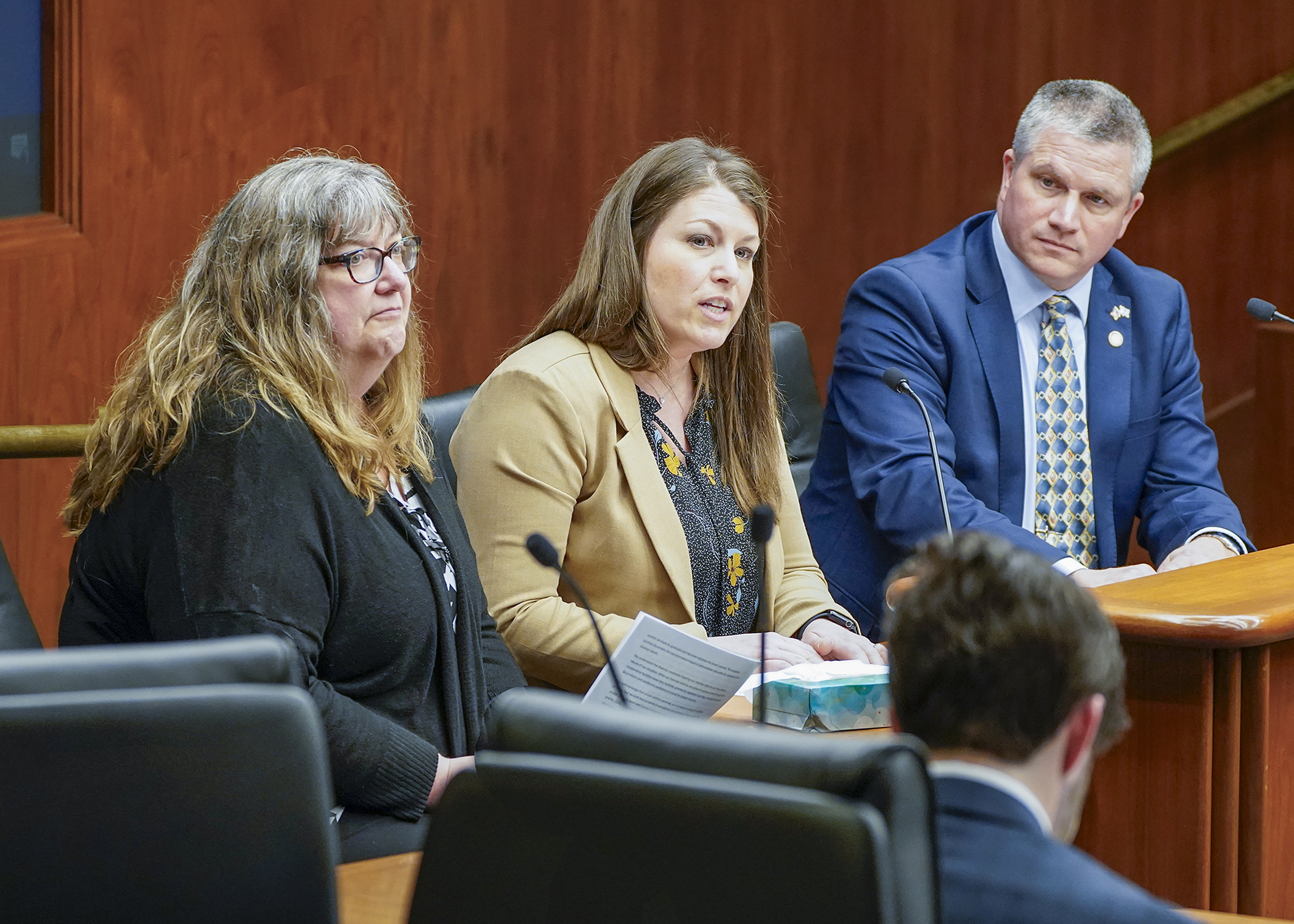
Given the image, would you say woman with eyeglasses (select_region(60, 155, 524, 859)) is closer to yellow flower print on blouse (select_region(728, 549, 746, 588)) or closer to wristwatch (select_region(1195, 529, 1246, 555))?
yellow flower print on blouse (select_region(728, 549, 746, 588))

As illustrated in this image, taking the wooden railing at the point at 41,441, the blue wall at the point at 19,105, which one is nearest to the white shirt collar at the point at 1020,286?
the wooden railing at the point at 41,441

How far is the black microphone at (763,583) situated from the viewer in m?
1.47

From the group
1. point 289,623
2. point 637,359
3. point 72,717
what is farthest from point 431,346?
point 72,717

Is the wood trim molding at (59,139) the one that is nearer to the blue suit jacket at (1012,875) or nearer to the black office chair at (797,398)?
the black office chair at (797,398)

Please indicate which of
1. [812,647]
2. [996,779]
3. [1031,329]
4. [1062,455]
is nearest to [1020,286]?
[1031,329]

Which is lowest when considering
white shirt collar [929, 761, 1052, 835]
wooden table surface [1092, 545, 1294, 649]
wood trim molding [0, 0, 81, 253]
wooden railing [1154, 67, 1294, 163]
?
wooden table surface [1092, 545, 1294, 649]

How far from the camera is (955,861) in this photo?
914 mm

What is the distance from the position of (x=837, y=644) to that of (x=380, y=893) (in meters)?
1.16

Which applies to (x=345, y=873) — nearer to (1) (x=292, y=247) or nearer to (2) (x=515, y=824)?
(2) (x=515, y=824)

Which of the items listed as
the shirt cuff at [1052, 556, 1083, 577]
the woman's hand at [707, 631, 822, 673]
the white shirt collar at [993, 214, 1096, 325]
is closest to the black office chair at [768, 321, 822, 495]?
the white shirt collar at [993, 214, 1096, 325]

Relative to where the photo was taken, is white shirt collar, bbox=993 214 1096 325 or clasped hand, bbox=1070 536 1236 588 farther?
white shirt collar, bbox=993 214 1096 325

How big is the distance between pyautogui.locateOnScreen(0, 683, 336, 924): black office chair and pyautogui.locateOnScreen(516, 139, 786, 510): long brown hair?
157 centimetres

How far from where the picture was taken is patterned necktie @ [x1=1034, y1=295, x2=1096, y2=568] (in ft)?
9.59

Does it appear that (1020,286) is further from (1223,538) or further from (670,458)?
(670,458)
